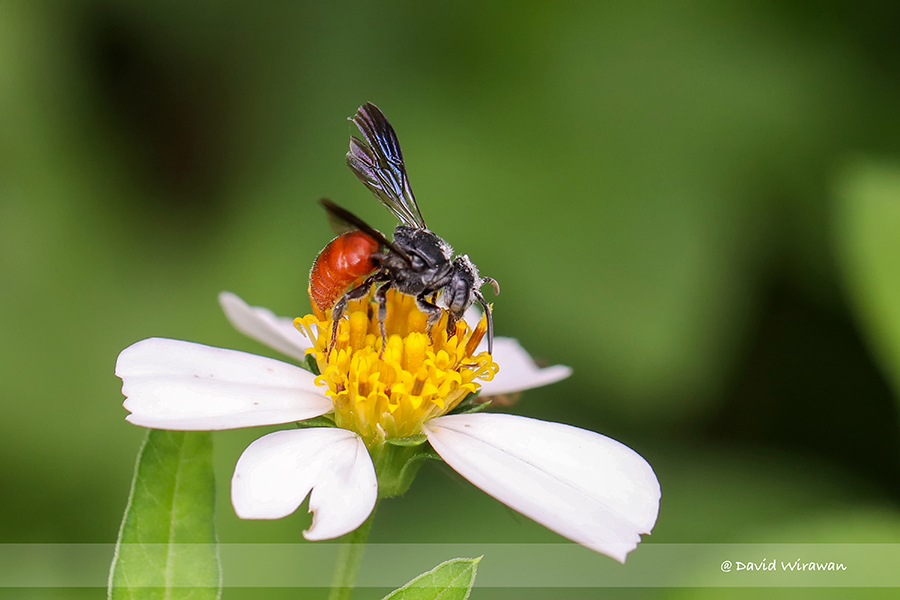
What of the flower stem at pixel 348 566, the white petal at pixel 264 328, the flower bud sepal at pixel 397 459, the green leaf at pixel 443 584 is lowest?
the flower stem at pixel 348 566

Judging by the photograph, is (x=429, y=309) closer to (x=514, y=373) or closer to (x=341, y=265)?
(x=341, y=265)

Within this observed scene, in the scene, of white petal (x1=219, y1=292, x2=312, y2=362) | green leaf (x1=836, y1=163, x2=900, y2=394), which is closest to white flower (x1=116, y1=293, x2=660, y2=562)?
white petal (x1=219, y1=292, x2=312, y2=362)

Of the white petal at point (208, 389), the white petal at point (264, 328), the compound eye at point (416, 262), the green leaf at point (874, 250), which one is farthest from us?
the green leaf at point (874, 250)

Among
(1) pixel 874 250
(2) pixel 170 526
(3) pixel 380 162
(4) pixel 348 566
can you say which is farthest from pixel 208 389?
(1) pixel 874 250

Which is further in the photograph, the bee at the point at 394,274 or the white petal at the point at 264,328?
the white petal at the point at 264,328

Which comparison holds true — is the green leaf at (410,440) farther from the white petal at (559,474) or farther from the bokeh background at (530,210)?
the bokeh background at (530,210)

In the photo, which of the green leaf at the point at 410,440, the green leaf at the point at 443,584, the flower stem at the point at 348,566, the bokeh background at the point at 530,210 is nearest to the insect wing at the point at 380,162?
the green leaf at the point at 410,440
